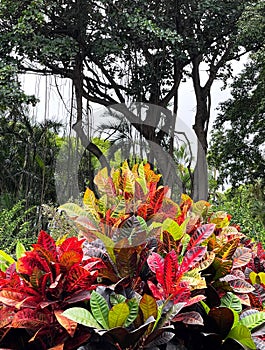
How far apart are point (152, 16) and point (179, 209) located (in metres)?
5.35

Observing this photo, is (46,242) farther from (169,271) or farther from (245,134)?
(245,134)

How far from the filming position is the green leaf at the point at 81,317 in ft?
2.19

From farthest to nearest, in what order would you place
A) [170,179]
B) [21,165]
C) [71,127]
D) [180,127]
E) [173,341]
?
1. [21,165]
2. [71,127]
3. [180,127]
4. [170,179]
5. [173,341]

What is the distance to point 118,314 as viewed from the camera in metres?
0.68

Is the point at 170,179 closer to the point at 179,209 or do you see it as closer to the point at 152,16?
the point at 152,16

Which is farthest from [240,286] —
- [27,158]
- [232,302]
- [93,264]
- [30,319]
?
[27,158]

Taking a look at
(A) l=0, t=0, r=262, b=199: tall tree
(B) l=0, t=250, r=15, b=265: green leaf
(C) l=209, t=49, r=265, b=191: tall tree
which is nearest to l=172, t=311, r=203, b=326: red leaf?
(B) l=0, t=250, r=15, b=265: green leaf

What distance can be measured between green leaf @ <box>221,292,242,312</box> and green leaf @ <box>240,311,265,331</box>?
1.3 inches

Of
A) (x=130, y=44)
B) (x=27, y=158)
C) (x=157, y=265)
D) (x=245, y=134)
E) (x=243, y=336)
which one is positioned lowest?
(x=243, y=336)

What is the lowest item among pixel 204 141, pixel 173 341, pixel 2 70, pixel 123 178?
pixel 173 341

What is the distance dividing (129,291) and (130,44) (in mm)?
5707

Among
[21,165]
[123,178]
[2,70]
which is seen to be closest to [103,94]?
[21,165]

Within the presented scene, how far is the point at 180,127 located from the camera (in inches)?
224

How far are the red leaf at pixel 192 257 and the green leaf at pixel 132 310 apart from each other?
10 cm
